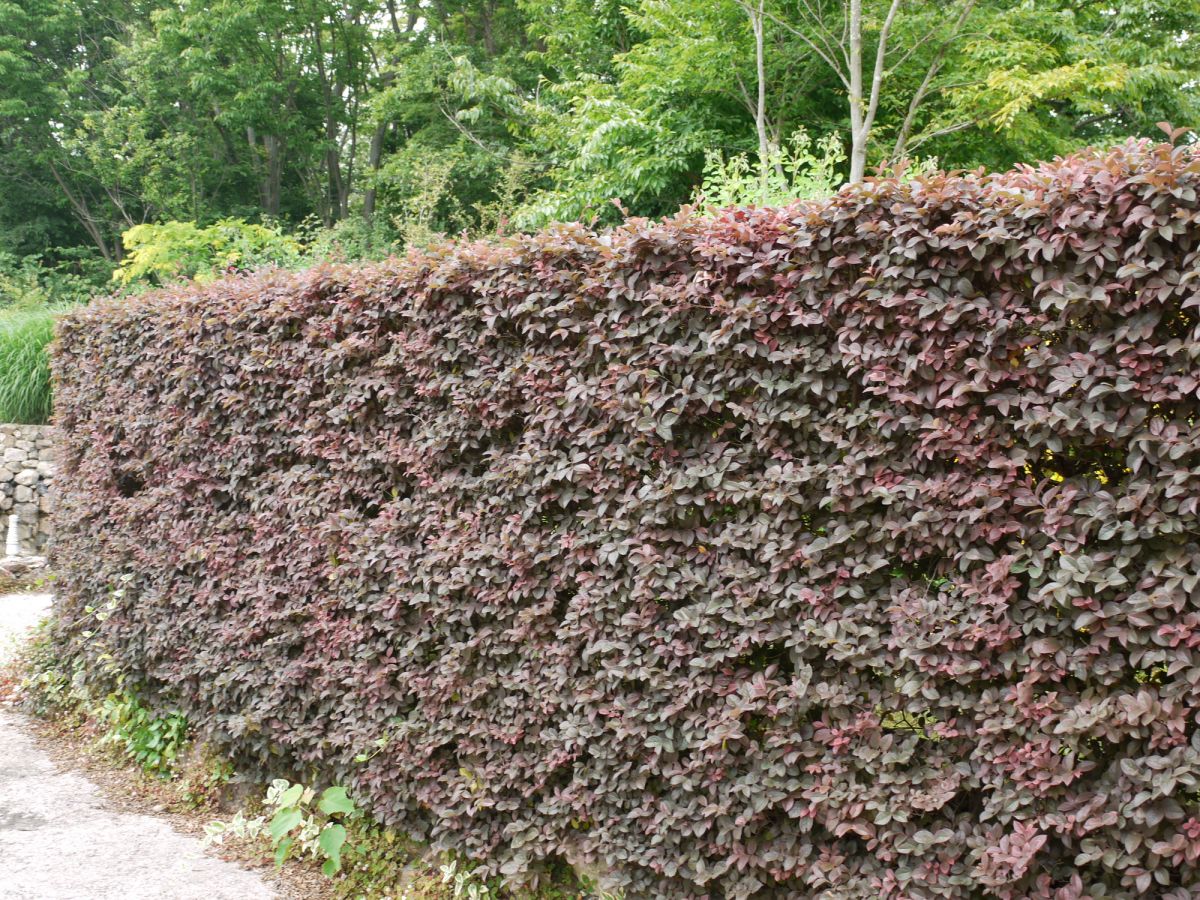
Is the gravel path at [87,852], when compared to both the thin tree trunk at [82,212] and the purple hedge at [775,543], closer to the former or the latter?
the purple hedge at [775,543]

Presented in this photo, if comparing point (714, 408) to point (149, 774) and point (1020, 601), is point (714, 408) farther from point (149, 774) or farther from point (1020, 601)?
point (149, 774)

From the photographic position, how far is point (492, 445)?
383 centimetres

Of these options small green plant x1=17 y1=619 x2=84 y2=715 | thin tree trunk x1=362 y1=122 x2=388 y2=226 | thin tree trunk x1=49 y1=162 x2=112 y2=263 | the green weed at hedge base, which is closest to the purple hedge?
small green plant x1=17 y1=619 x2=84 y2=715

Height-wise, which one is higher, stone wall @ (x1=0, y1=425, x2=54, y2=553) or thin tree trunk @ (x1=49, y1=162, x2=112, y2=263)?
thin tree trunk @ (x1=49, y1=162, x2=112, y2=263)

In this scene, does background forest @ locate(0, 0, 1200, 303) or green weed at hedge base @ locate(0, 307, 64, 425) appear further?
green weed at hedge base @ locate(0, 307, 64, 425)

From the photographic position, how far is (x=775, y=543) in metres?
2.93

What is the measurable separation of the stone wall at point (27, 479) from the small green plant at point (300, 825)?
9.33 metres

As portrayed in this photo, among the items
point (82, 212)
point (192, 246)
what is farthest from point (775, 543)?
point (82, 212)

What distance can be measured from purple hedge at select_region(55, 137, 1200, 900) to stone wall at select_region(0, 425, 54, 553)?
31.2 feet

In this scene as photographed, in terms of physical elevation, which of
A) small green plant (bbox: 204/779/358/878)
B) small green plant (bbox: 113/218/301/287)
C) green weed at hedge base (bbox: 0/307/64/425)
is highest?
small green plant (bbox: 113/218/301/287)

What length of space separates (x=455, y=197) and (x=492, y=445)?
15.9 m

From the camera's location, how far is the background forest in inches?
500

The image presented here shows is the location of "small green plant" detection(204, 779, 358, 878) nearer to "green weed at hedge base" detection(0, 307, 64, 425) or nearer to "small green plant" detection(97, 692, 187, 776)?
"small green plant" detection(97, 692, 187, 776)

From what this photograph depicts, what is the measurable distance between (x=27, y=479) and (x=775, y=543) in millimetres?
12372
